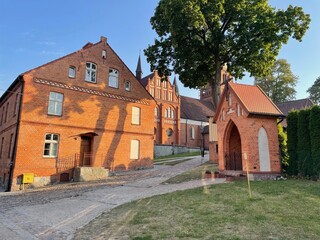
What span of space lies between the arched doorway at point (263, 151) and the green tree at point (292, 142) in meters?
1.42

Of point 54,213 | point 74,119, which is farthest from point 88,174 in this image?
point 54,213

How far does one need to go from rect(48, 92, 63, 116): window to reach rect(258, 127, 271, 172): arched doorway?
14680mm

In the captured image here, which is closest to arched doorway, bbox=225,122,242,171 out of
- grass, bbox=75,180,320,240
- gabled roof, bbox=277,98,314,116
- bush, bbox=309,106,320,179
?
bush, bbox=309,106,320,179

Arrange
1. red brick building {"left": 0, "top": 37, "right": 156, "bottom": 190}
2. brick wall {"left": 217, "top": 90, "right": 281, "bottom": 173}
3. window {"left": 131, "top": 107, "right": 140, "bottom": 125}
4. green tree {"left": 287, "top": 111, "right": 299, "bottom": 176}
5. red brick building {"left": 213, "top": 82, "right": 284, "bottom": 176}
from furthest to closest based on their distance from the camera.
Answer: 1. window {"left": 131, "top": 107, "right": 140, "bottom": 125}
2. red brick building {"left": 0, "top": 37, "right": 156, "bottom": 190}
3. green tree {"left": 287, "top": 111, "right": 299, "bottom": 176}
4. red brick building {"left": 213, "top": 82, "right": 284, "bottom": 176}
5. brick wall {"left": 217, "top": 90, "right": 281, "bottom": 173}

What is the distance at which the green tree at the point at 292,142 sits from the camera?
14523 millimetres

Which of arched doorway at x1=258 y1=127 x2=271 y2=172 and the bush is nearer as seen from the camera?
the bush

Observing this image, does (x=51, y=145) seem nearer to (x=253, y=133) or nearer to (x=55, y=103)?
(x=55, y=103)

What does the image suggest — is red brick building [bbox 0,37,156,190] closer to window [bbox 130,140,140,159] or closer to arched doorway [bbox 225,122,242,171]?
window [bbox 130,140,140,159]

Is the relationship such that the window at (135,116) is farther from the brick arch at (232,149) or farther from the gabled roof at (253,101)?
the brick arch at (232,149)

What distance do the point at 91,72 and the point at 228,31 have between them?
1209 centimetres

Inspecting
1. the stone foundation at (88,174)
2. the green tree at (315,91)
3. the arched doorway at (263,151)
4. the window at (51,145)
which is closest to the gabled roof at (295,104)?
the green tree at (315,91)

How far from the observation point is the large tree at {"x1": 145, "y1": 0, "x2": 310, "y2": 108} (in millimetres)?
18422

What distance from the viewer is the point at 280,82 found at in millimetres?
41438

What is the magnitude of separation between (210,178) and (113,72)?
1355 cm
